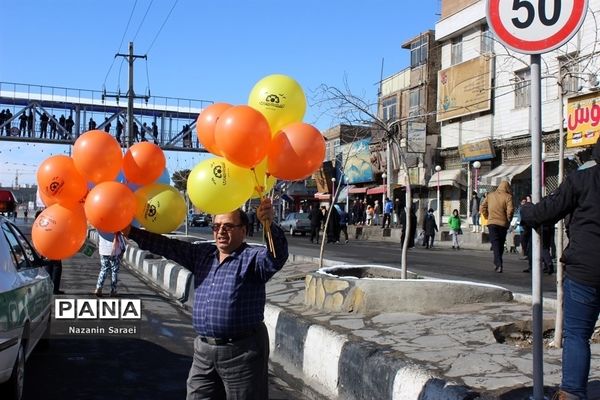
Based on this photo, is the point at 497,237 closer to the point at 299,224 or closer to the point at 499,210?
the point at 499,210

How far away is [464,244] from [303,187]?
1364 inches

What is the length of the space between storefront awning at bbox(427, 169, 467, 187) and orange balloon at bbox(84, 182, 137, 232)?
27.4 meters

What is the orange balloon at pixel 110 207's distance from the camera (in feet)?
11.2

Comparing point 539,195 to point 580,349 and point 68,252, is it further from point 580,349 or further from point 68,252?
point 68,252

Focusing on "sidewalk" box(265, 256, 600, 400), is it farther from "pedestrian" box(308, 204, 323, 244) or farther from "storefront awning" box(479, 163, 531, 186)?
"storefront awning" box(479, 163, 531, 186)

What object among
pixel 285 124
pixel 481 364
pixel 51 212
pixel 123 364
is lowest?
pixel 123 364

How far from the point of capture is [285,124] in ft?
11.9

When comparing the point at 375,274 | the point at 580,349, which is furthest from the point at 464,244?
the point at 580,349

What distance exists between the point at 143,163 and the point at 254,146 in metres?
0.86

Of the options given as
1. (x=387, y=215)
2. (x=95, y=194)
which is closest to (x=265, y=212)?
(x=95, y=194)

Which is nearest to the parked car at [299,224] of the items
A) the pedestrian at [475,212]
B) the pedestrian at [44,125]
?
the pedestrian at [475,212]

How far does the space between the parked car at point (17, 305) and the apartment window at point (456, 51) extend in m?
27.5

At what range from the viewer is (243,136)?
3193 millimetres

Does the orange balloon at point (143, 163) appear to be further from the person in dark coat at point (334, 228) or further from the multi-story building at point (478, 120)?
the multi-story building at point (478, 120)
